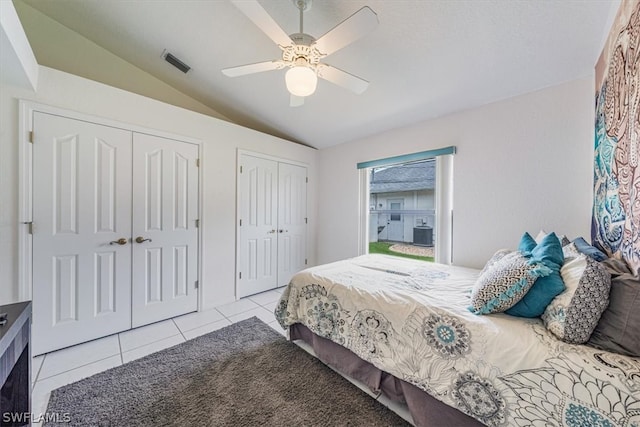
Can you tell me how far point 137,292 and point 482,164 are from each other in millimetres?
3675

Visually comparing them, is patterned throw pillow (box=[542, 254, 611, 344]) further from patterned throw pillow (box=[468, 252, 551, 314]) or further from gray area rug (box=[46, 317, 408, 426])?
gray area rug (box=[46, 317, 408, 426])

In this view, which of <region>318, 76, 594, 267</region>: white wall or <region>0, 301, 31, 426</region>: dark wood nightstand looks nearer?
<region>0, 301, 31, 426</region>: dark wood nightstand

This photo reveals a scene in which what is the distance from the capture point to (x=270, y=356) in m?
1.88

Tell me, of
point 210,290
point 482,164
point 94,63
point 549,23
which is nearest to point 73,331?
point 210,290

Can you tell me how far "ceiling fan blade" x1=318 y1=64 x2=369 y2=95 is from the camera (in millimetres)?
1593

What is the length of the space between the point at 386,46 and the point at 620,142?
1.59 meters

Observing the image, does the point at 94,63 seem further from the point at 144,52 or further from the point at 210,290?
the point at 210,290

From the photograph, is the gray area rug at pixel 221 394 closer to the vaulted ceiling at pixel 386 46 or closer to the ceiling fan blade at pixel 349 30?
the ceiling fan blade at pixel 349 30

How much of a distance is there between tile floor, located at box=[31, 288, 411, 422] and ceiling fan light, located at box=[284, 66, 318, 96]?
196 cm

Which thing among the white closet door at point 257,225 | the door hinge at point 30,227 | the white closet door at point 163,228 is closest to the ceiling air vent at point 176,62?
the white closet door at point 163,228

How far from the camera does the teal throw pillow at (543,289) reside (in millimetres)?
1117

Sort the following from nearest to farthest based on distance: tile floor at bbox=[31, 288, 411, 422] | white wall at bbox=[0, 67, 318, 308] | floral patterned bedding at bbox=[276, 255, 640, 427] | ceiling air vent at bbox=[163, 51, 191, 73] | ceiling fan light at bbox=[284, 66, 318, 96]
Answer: floral patterned bedding at bbox=[276, 255, 640, 427]
ceiling fan light at bbox=[284, 66, 318, 96]
tile floor at bbox=[31, 288, 411, 422]
white wall at bbox=[0, 67, 318, 308]
ceiling air vent at bbox=[163, 51, 191, 73]

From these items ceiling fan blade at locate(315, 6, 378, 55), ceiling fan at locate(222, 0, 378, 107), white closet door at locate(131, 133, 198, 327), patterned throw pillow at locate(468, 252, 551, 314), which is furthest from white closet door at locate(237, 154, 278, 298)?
patterned throw pillow at locate(468, 252, 551, 314)

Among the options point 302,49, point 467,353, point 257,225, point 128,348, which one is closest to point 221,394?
point 128,348
